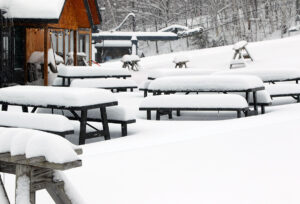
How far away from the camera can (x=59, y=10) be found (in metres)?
17.8

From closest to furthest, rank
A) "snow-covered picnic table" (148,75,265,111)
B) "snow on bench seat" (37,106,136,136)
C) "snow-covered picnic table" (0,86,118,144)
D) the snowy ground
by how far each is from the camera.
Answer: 1. the snowy ground
2. "snow-covered picnic table" (0,86,118,144)
3. "snow on bench seat" (37,106,136,136)
4. "snow-covered picnic table" (148,75,265,111)

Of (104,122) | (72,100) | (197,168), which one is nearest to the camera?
(197,168)

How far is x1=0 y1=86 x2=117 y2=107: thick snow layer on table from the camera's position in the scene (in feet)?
28.3

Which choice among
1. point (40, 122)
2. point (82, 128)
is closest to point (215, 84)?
point (82, 128)

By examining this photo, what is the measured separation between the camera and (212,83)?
1188 centimetres

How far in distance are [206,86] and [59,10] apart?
25.3ft

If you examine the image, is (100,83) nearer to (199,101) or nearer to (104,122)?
(199,101)

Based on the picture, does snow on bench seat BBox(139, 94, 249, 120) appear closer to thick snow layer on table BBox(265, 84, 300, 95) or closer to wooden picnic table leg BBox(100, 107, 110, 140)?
wooden picnic table leg BBox(100, 107, 110, 140)

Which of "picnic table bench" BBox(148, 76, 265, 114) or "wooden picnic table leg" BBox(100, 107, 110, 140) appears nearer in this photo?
"wooden picnic table leg" BBox(100, 107, 110, 140)

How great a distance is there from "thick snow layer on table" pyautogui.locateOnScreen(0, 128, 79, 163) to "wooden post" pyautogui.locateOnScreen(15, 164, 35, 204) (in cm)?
10

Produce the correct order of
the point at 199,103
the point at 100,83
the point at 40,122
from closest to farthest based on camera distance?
the point at 40,122
the point at 199,103
the point at 100,83

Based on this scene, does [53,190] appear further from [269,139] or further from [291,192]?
[269,139]

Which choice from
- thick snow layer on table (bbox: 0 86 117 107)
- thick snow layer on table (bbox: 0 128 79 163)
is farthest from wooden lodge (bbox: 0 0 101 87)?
thick snow layer on table (bbox: 0 128 79 163)

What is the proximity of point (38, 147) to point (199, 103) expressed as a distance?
8.02 meters
